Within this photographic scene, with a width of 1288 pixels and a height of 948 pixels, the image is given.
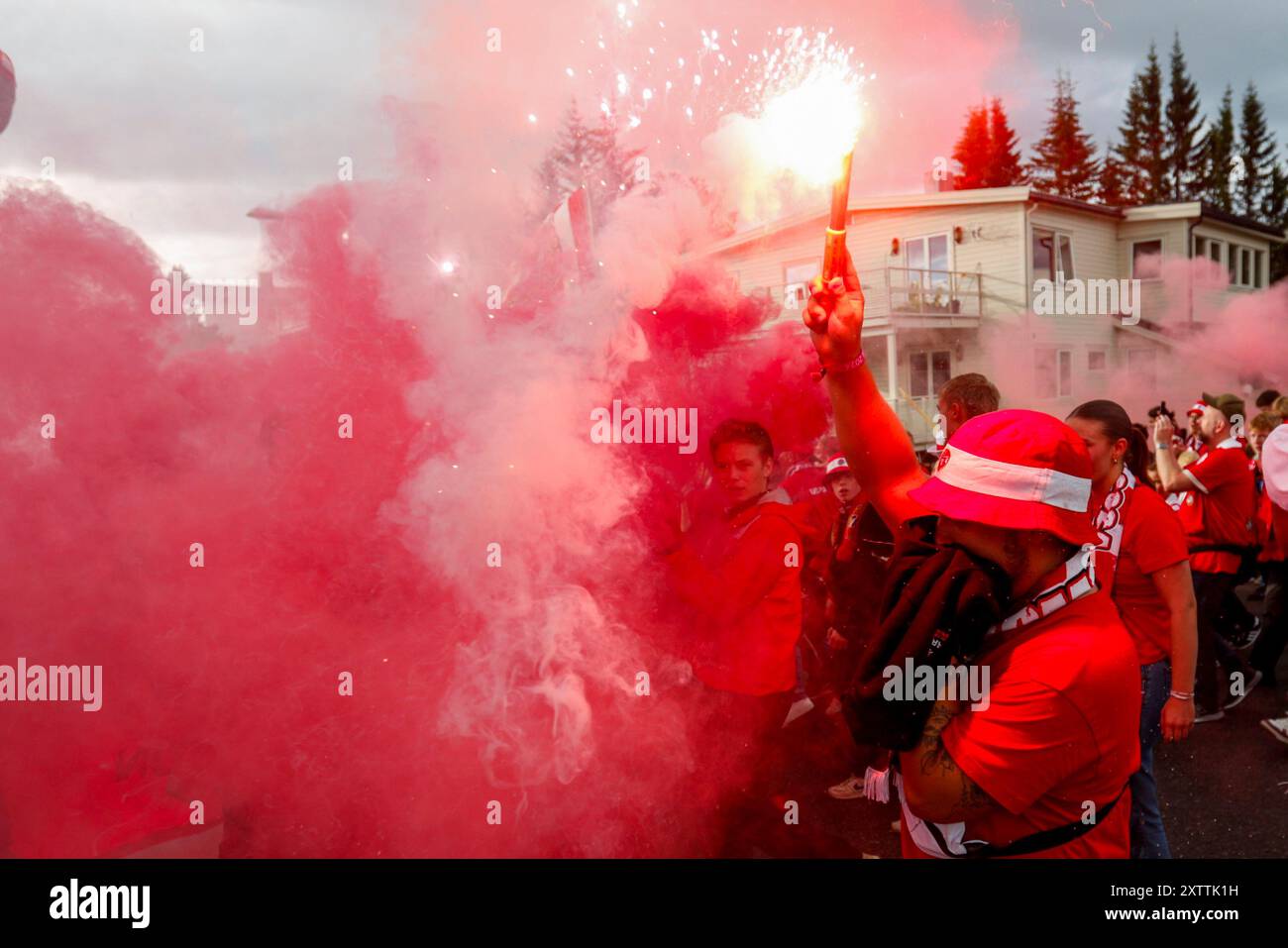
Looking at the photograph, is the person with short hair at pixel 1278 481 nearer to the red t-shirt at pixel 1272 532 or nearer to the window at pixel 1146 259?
the red t-shirt at pixel 1272 532

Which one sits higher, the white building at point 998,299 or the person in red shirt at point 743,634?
the white building at point 998,299

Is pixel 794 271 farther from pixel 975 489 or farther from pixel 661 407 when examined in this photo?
pixel 975 489

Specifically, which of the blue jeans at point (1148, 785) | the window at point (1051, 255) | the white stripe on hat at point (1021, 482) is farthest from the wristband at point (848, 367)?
the window at point (1051, 255)

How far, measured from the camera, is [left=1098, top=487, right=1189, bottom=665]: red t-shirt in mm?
3043

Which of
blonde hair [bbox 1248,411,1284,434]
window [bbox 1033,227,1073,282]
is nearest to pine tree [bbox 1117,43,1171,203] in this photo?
window [bbox 1033,227,1073,282]

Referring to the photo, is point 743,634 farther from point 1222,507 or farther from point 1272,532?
point 1272,532

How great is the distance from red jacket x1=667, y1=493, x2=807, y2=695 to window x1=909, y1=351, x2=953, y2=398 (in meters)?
13.2

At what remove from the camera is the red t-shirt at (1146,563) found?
Result: 304cm

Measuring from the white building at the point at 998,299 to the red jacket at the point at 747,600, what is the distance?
382 inches

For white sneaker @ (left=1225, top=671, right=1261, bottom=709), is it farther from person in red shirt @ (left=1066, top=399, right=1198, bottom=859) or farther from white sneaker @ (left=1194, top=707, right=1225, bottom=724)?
person in red shirt @ (left=1066, top=399, right=1198, bottom=859)

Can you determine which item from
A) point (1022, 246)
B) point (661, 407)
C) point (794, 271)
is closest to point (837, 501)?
point (794, 271)

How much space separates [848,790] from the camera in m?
4.62

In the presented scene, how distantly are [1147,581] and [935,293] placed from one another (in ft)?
37.4

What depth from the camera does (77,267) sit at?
2701 mm
